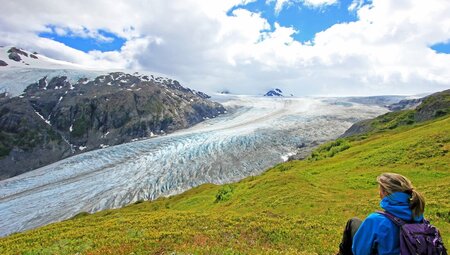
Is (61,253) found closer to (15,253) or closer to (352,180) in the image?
(15,253)

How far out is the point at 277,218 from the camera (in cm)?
2405

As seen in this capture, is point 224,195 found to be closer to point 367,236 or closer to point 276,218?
point 276,218

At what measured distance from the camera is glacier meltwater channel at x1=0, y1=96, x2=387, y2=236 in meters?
95.4

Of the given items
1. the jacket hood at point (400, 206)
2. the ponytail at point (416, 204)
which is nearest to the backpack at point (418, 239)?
the jacket hood at point (400, 206)

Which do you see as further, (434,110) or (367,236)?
(434,110)

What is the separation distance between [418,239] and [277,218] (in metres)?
18.0

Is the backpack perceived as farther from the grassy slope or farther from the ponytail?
the grassy slope

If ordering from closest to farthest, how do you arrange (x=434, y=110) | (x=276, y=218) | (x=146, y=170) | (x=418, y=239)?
(x=418, y=239)
(x=276, y=218)
(x=434, y=110)
(x=146, y=170)

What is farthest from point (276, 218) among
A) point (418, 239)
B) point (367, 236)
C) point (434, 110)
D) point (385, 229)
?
point (434, 110)

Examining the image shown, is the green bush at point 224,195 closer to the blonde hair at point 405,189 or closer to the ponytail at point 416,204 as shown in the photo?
the blonde hair at point 405,189

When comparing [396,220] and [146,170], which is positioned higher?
[396,220]

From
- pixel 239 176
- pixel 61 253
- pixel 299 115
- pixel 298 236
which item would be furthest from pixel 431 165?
pixel 299 115

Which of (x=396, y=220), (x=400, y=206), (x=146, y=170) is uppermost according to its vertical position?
(x=400, y=206)

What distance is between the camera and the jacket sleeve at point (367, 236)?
22.6ft
